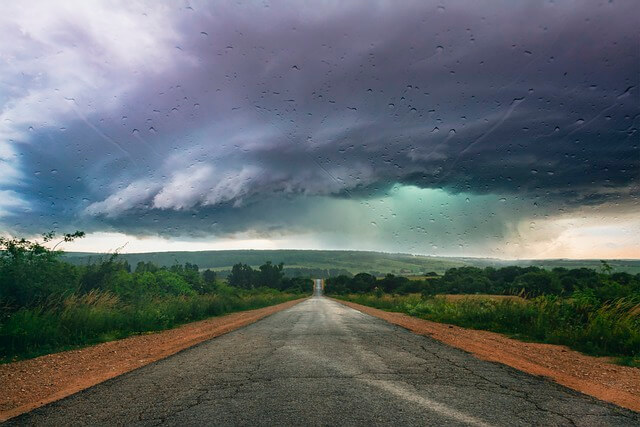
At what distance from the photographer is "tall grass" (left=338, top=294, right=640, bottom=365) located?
34.4 ft

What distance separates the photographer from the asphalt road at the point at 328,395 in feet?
15.2

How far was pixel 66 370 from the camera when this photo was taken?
816 centimetres

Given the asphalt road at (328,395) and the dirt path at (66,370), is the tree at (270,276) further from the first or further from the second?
the asphalt road at (328,395)

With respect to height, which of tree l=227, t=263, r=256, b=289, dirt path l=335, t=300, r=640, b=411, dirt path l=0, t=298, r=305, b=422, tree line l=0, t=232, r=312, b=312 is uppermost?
tree line l=0, t=232, r=312, b=312

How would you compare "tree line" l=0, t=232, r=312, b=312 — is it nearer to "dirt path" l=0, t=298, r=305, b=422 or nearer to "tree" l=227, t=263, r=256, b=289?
"dirt path" l=0, t=298, r=305, b=422

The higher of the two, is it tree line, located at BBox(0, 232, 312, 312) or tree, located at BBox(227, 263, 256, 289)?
tree line, located at BBox(0, 232, 312, 312)

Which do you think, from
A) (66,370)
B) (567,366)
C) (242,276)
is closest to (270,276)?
(242,276)

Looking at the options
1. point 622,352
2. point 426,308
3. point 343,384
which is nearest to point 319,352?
point 343,384

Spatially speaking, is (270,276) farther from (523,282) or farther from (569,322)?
(569,322)

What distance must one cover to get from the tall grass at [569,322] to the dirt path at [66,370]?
11.3m

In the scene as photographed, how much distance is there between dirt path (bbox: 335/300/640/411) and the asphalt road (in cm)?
Result: 57

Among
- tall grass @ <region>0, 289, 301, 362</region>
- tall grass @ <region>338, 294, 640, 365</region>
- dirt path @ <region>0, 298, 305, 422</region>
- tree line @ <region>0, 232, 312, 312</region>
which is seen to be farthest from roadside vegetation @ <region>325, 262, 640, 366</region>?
tree line @ <region>0, 232, 312, 312</region>

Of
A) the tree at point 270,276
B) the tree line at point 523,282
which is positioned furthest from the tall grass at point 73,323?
the tree at point 270,276

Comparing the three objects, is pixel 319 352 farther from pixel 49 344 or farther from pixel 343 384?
pixel 49 344
